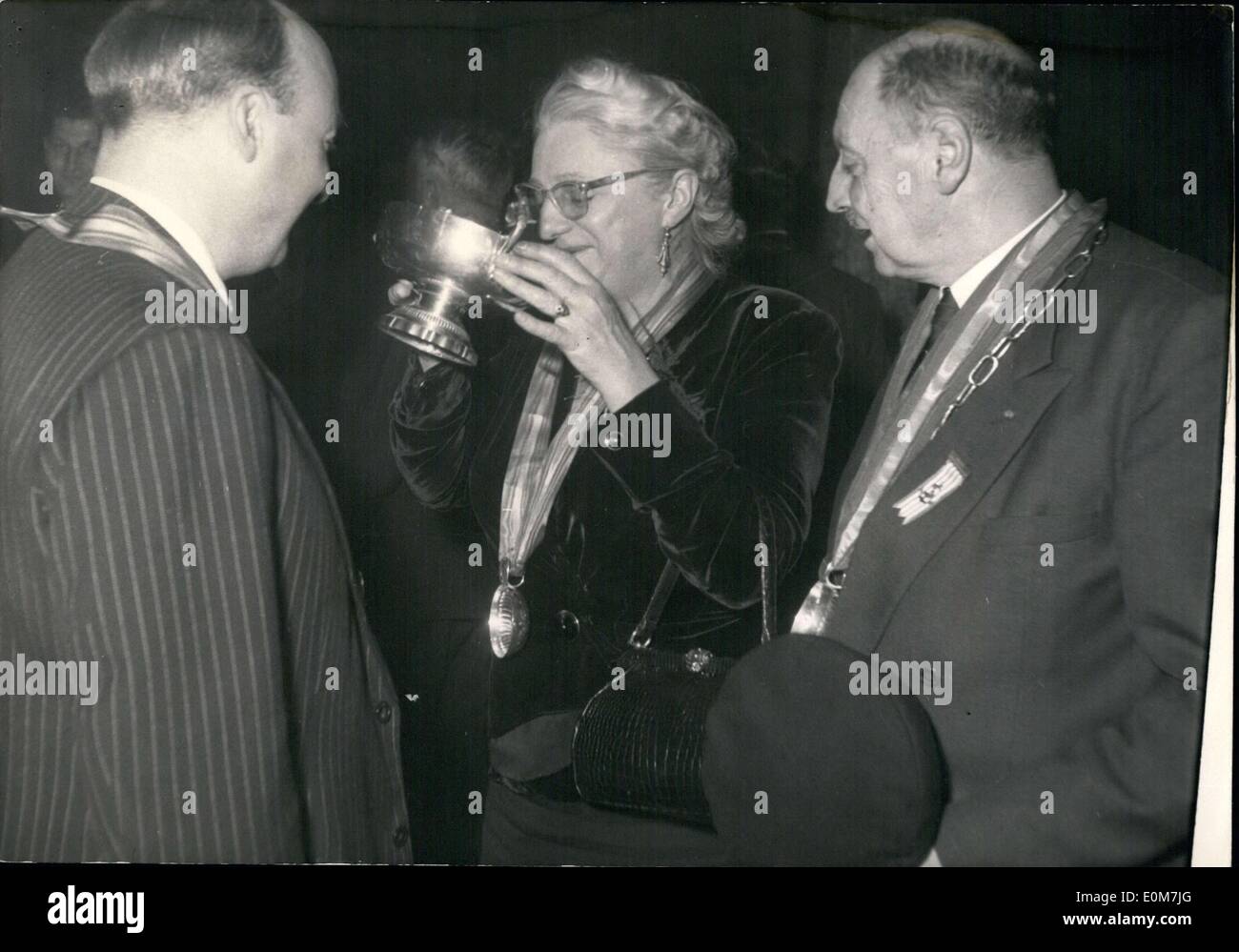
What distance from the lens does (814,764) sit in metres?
2.51

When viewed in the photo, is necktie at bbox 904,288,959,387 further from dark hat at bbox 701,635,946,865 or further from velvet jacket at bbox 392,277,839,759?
dark hat at bbox 701,635,946,865

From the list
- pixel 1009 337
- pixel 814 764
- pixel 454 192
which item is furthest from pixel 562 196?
pixel 814 764

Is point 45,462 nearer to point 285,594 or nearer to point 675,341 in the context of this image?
point 285,594

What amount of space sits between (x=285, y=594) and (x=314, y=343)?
453mm

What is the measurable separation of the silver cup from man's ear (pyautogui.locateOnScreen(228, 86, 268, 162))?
0.83ft

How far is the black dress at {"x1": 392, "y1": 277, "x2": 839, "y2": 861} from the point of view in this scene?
252cm

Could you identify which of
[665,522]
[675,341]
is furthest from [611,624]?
[675,341]

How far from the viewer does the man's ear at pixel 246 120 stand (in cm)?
251

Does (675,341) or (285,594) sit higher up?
(675,341)

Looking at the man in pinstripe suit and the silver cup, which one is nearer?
the man in pinstripe suit

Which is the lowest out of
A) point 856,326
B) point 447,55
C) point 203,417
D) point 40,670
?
point 40,670

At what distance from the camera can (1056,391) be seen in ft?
7.98

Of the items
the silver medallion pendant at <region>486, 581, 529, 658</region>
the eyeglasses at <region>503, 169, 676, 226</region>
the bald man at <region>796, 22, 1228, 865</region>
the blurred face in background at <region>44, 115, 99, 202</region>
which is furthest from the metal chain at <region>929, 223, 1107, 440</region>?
the blurred face in background at <region>44, 115, 99, 202</region>
